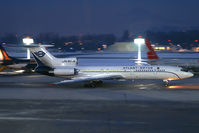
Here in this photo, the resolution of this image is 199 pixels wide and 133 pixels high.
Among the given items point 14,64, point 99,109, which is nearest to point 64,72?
point 99,109

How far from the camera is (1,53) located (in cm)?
3509

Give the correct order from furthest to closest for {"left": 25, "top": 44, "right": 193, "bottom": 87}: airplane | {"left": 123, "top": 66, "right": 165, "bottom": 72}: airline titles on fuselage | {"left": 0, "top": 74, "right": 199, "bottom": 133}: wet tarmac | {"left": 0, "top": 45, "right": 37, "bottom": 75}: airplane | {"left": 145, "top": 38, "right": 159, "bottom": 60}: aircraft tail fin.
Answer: {"left": 0, "top": 45, "right": 37, "bottom": 75}: airplane → {"left": 145, "top": 38, "right": 159, "bottom": 60}: aircraft tail fin → {"left": 123, "top": 66, "right": 165, "bottom": 72}: airline titles on fuselage → {"left": 25, "top": 44, "right": 193, "bottom": 87}: airplane → {"left": 0, "top": 74, "right": 199, "bottom": 133}: wet tarmac

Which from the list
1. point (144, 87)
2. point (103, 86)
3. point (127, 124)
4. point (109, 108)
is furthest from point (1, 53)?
point (127, 124)

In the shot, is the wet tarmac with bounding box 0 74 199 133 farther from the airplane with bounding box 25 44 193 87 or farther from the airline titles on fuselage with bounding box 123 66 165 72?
the airline titles on fuselage with bounding box 123 66 165 72

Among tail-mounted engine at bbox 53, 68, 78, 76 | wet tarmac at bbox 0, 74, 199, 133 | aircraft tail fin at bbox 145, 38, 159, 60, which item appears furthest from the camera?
aircraft tail fin at bbox 145, 38, 159, 60

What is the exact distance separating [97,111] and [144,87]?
377 inches

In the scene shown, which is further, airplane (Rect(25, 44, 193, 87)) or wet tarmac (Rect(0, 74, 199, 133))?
airplane (Rect(25, 44, 193, 87))

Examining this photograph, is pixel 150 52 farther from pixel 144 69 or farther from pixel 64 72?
pixel 64 72

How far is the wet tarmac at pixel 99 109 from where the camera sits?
37.4 ft

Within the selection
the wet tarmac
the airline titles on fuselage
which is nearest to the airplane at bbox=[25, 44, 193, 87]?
the airline titles on fuselage

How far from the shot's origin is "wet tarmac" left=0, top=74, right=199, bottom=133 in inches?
448

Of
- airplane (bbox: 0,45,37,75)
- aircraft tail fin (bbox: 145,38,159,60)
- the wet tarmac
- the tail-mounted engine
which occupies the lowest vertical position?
the wet tarmac

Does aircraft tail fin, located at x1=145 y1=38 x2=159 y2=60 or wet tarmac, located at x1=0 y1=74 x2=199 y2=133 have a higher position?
aircraft tail fin, located at x1=145 y1=38 x2=159 y2=60

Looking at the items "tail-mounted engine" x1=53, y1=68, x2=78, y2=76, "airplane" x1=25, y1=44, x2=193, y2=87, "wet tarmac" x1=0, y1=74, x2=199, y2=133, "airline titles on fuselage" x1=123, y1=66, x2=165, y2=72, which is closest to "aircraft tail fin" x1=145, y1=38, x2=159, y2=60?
"airplane" x1=25, y1=44, x2=193, y2=87
